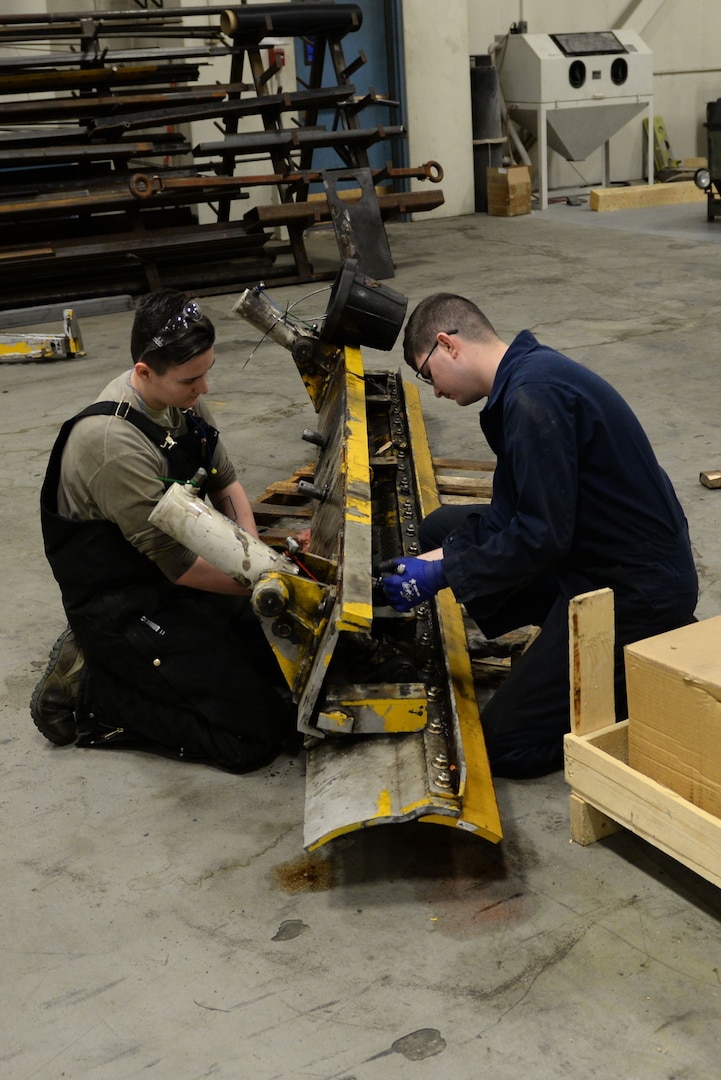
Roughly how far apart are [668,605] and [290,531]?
4.85 feet

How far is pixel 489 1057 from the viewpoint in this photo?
1601mm

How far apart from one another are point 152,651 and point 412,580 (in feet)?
2.02

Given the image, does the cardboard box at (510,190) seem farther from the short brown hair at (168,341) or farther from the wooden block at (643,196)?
the short brown hair at (168,341)

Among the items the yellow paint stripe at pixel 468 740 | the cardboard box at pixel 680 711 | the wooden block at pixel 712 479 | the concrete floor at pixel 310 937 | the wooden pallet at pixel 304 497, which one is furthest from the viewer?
the wooden block at pixel 712 479

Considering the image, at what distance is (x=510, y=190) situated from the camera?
10.0m

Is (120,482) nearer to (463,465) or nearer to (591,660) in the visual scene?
(591,660)

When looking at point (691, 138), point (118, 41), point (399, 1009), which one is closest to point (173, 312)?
point (399, 1009)

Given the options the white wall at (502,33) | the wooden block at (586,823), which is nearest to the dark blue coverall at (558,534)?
the wooden block at (586,823)

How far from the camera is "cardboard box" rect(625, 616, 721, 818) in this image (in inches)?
69.7

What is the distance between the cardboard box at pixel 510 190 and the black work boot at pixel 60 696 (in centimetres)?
852

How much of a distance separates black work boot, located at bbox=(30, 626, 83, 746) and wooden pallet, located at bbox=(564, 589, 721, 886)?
3.93 ft

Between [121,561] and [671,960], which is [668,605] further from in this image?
[121,561]

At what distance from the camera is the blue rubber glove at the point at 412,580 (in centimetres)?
227

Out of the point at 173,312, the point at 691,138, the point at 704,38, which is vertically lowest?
the point at 173,312
